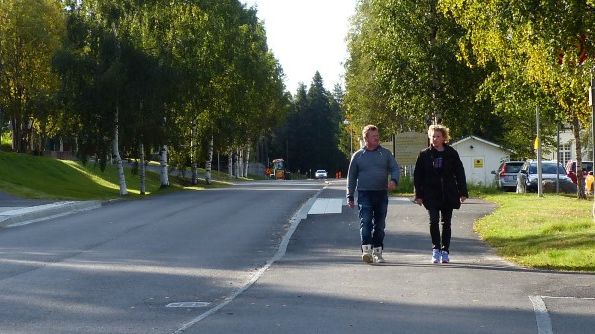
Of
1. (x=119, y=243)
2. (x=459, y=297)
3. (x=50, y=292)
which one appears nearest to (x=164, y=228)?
(x=119, y=243)

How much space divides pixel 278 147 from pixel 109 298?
12876 centimetres

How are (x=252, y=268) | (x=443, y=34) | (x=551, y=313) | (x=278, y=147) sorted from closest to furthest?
1. (x=551, y=313)
2. (x=252, y=268)
3. (x=443, y=34)
4. (x=278, y=147)

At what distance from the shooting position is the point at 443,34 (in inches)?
1463

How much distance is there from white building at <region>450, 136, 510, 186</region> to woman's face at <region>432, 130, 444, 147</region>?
3839 cm

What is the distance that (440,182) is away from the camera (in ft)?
43.2

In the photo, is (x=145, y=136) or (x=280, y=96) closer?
(x=145, y=136)

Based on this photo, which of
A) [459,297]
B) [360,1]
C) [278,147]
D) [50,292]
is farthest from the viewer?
[278,147]

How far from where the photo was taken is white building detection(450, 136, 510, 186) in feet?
168

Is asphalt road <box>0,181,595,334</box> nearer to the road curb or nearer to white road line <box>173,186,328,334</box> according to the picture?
white road line <box>173,186,328,334</box>

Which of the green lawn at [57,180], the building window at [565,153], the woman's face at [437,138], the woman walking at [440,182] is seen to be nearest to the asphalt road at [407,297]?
the woman walking at [440,182]

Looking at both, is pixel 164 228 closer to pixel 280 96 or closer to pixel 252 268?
pixel 252 268

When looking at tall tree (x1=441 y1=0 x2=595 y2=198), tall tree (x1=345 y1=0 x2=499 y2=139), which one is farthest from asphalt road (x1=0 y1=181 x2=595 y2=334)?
tall tree (x1=345 y1=0 x2=499 y2=139)

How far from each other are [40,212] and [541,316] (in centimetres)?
1978

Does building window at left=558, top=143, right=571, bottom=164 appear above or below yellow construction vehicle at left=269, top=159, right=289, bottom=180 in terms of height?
above
